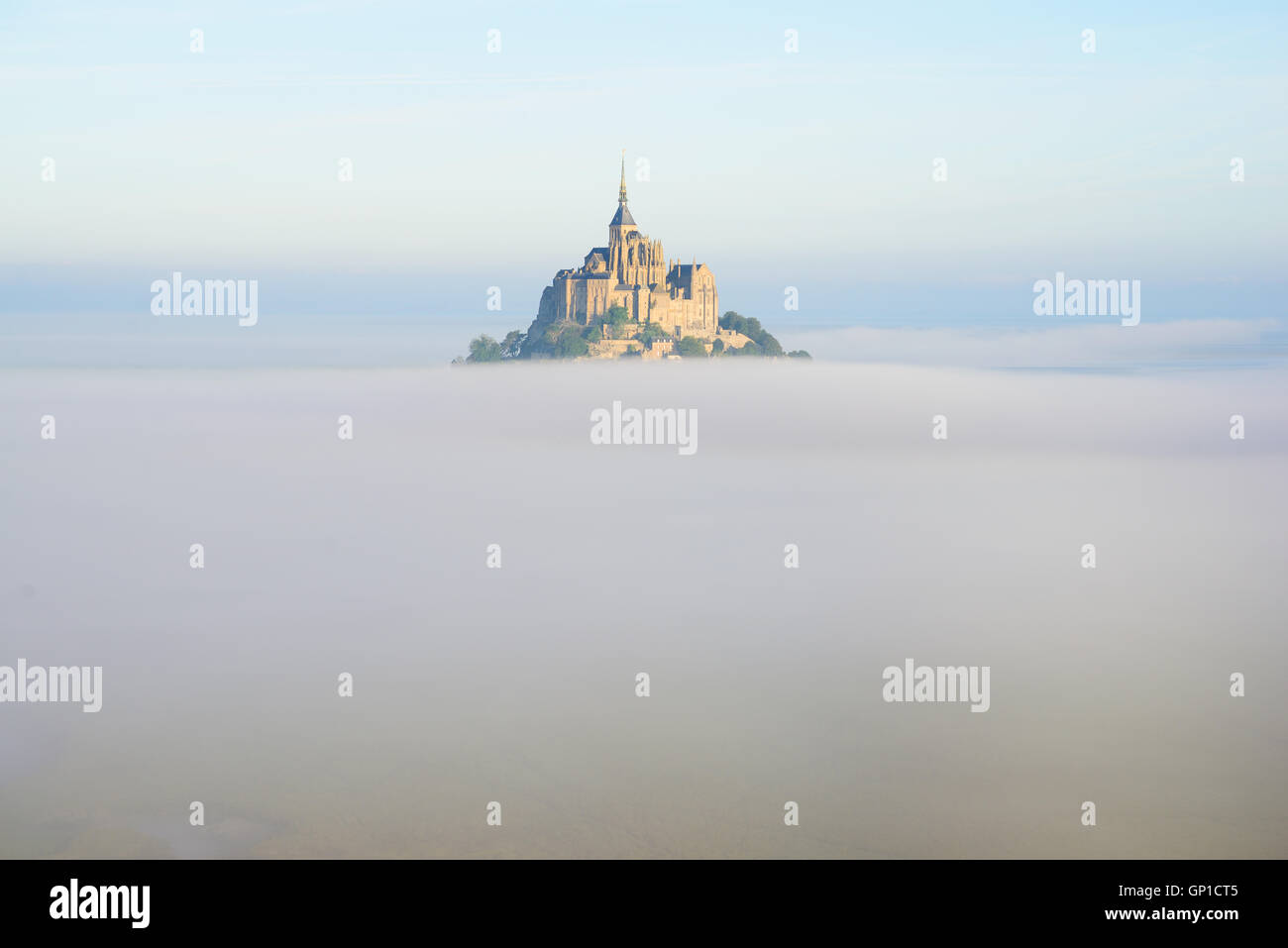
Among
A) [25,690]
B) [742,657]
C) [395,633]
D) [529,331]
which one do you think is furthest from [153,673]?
[529,331]

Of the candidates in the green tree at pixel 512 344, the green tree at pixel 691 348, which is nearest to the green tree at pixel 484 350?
the green tree at pixel 512 344

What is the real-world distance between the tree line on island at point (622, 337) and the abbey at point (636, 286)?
1.97 feet

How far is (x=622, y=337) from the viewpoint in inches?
3644

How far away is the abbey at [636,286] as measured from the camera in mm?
93250

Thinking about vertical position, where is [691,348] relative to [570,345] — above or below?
below

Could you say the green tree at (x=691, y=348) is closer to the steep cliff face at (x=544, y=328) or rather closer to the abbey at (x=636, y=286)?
the abbey at (x=636, y=286)

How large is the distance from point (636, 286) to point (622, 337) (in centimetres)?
412

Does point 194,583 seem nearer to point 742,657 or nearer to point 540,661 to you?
point 540,661

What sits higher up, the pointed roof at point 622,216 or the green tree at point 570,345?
the pointed roof at point 622,216

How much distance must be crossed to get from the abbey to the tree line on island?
60 centimetres

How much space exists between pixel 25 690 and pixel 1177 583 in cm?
1963

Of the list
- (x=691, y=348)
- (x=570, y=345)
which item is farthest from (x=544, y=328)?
(x=691, y=348)

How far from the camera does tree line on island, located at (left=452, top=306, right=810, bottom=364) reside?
92.6 meters

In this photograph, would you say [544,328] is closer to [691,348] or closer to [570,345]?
[570,345]
